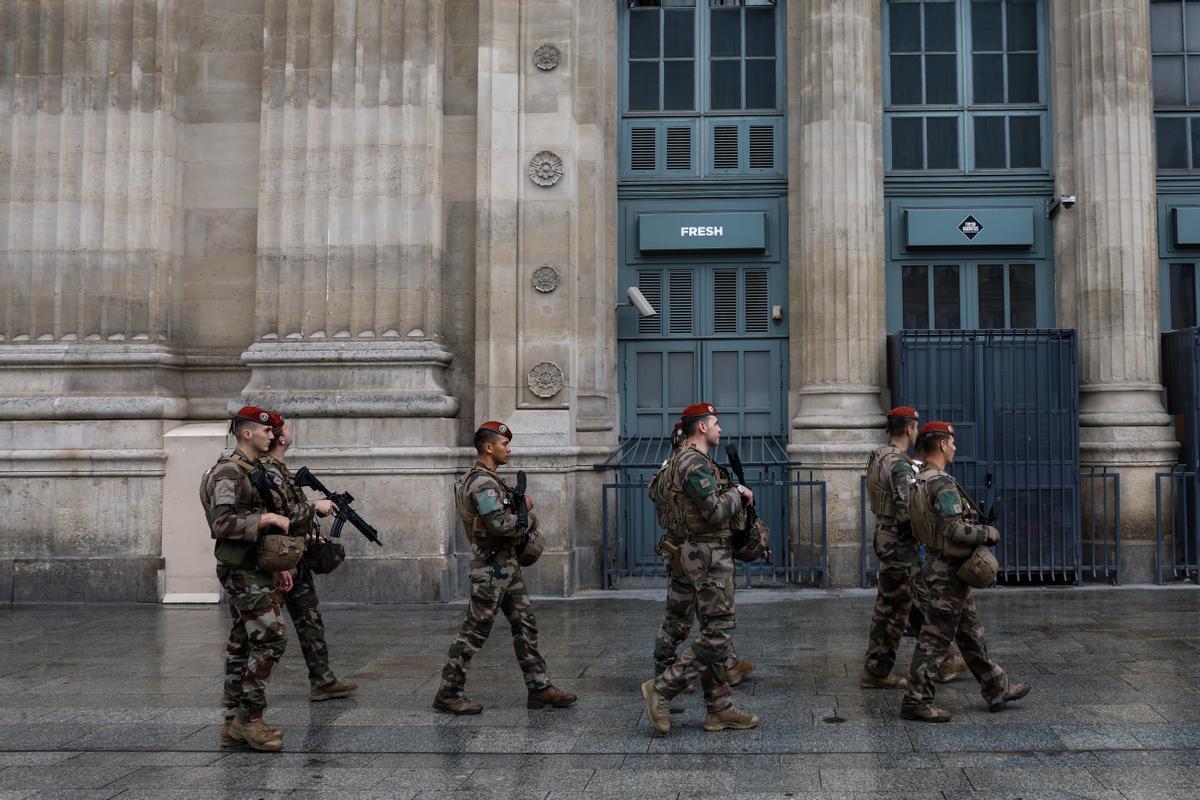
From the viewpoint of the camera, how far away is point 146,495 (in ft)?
43.3

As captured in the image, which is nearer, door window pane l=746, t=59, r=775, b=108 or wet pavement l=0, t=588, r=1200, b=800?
wet pavement l=0, t=588, r=1200, b=800

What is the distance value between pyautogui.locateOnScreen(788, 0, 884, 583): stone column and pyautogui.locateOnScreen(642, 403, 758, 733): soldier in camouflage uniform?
6401 mm

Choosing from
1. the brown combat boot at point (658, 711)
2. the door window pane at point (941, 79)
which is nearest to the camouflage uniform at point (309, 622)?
the brown combat boot at point (658, 711)

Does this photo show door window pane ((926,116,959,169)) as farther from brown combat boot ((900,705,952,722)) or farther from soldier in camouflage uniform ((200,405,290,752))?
soldier in camouflage uniform ((200,405,290,752))

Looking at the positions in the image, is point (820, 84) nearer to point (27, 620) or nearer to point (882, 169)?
point (882, 169)

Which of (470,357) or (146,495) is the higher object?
(470,357)

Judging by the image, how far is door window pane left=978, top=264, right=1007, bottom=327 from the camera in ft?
48.3

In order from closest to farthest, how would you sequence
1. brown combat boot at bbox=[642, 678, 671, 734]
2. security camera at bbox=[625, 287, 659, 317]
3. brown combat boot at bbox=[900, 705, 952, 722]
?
brown combat boot at bbox=[642, 678, 671, 734], brown combat boot at bbox=[900, 705, 952, 722], security camera at bbox=[625, 287, 659, 317]

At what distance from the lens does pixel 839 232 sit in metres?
14.1

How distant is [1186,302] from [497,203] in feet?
28.0

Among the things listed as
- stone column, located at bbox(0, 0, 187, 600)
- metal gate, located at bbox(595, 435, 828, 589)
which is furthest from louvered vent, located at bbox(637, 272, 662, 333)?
stone column, located at bbox(0, 0, 187, 600)

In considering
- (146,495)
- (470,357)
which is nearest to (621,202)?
(470,357)

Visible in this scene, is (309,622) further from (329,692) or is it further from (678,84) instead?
(678,84)

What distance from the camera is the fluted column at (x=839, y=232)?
13977 mm
